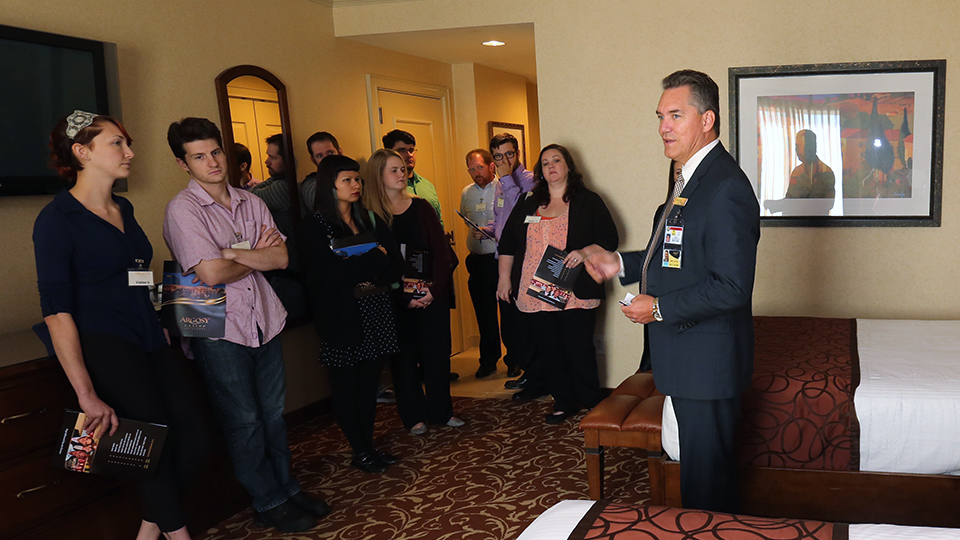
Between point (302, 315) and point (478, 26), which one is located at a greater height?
point (478, 26)

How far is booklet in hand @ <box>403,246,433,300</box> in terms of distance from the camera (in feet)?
12.4

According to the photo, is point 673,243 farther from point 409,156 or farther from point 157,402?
point 409,156

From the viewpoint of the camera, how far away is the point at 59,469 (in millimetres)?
2400

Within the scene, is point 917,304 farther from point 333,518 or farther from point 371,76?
point 371,76

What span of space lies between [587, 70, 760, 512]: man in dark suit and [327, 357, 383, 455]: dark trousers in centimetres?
165

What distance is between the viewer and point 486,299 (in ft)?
17.0

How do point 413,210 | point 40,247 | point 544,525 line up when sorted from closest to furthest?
point 544,525 → point 40,247 → point 413,210

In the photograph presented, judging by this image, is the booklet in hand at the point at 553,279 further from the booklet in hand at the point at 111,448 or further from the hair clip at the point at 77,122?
the hair clip at the point at 77,122

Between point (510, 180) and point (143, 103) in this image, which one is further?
point (510, 180)

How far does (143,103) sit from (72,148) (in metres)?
1.17

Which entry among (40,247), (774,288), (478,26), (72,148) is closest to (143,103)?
(72,148)

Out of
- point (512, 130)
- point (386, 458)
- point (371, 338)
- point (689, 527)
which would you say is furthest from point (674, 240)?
point (512, 130)

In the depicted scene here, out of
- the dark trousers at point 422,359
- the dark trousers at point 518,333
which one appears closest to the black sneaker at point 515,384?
the dark trousers at point 518,333

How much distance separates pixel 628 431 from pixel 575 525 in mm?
1131
